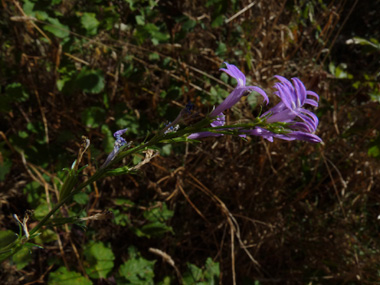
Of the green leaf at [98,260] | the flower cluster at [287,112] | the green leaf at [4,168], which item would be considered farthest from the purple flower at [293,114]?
the green leaf at [4,168]

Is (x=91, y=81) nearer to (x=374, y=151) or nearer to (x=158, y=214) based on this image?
(x=158, y=214)

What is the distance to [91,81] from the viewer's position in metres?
2.68

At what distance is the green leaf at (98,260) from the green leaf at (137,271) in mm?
99

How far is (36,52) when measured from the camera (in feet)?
11.0

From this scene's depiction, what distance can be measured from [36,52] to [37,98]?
484mm

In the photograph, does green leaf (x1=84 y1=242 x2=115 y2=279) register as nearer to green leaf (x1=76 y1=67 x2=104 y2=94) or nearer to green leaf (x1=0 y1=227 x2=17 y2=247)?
green leaf (x1=0 y1=227 x2=17 y2=247)

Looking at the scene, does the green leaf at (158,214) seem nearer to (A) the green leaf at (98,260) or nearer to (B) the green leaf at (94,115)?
(A) the green leaf at (98,260)

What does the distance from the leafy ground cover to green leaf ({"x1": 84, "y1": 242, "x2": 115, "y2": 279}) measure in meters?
0.14

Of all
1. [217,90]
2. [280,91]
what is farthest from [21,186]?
[280,91]

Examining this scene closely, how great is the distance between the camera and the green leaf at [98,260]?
8.15 feet

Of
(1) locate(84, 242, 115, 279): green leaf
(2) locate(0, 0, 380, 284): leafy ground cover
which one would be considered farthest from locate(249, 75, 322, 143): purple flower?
(1) locate(84, 242, 115, 279): green leaf

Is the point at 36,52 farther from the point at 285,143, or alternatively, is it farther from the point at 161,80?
the point at 285,143

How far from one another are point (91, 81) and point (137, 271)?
4.43ft

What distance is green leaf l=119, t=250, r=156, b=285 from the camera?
8.14 ft
